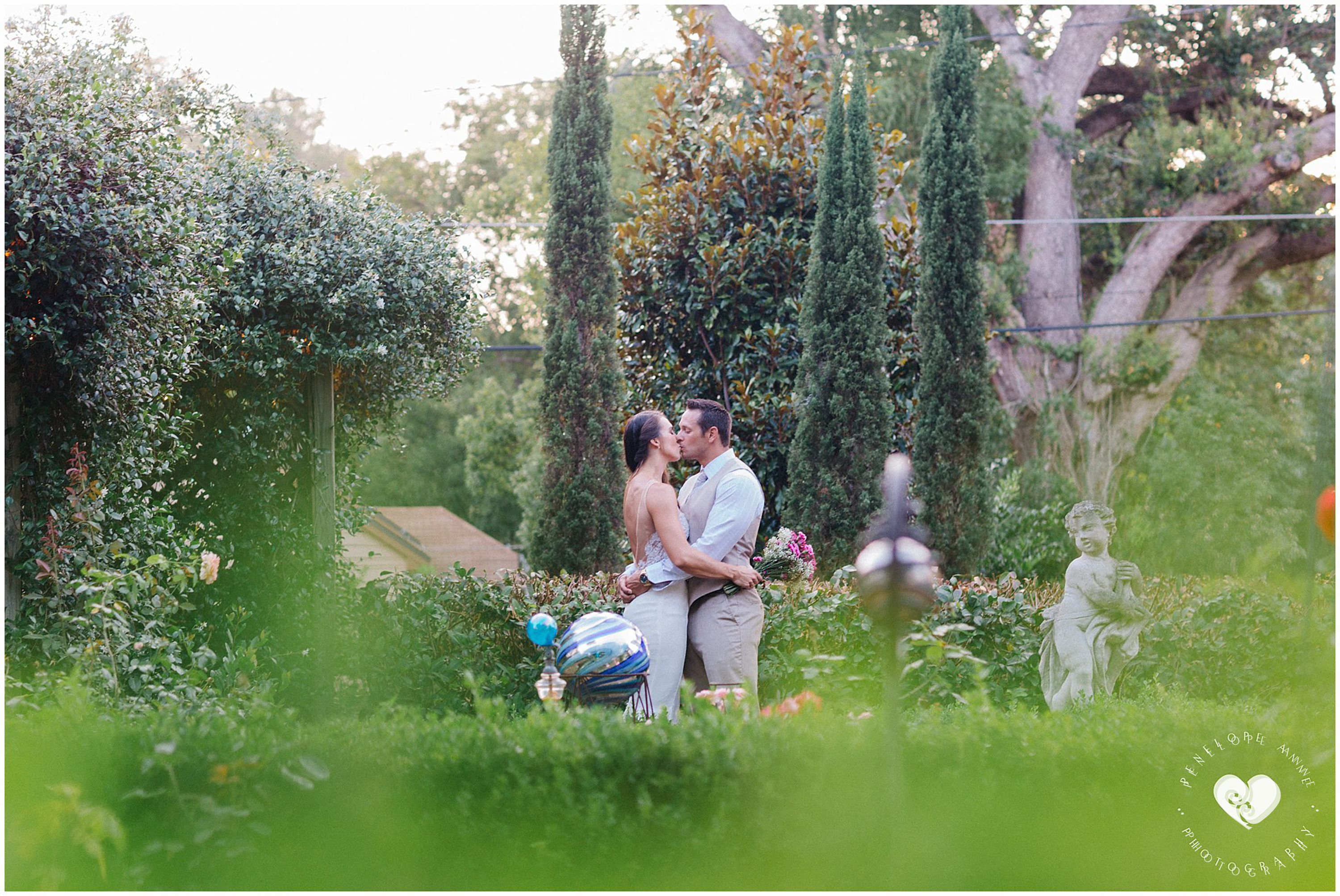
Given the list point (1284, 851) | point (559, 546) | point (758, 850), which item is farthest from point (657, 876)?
point (559, 546)

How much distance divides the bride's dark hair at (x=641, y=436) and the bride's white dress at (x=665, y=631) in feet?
0.84

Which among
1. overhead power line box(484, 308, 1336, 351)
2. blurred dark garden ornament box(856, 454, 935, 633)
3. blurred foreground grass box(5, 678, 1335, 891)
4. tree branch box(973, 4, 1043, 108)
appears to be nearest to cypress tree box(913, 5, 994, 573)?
overhead power line box(484, 308, 1336, 351)

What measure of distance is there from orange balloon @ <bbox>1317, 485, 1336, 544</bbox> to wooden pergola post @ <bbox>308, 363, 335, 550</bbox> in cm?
553

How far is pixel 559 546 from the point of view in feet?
30.2

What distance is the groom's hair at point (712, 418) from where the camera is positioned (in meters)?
3.77

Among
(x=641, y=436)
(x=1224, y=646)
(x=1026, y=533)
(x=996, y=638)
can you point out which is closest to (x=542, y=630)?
(x=641, y=436)

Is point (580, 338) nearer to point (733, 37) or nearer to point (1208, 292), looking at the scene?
point (733, 37)

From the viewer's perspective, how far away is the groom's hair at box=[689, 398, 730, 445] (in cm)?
377

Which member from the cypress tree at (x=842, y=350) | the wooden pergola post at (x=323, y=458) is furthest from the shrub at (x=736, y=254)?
the wooden pergola post at (x=323, y=458)

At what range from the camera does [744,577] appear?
11.9ft

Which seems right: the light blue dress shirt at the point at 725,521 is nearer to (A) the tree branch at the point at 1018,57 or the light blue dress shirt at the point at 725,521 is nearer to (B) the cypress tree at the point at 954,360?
(B) the cypress tree at the point at 954,360

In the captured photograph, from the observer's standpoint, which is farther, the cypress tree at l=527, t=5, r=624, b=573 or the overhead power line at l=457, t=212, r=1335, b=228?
the overhead power line at l=457, t=212, r=1335, b=228

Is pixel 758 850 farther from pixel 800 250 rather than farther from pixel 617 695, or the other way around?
pixel 800 250

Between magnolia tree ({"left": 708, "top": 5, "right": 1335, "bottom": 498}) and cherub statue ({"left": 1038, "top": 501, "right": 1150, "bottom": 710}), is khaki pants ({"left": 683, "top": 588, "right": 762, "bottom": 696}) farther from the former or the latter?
magnolia tree ({"left": 708, "top": 5, "right": 1335, "bottom": 498})
